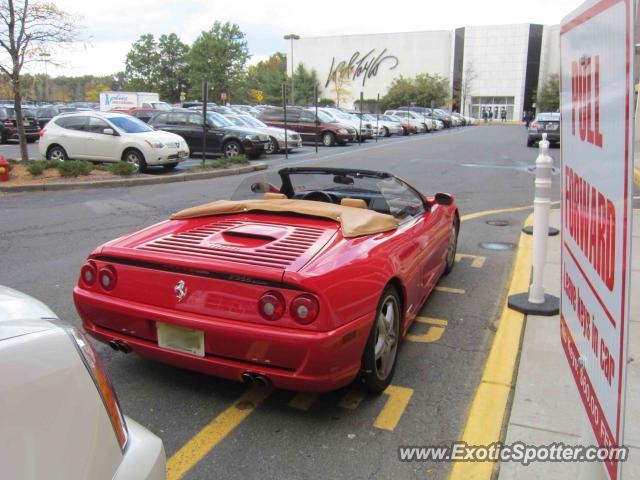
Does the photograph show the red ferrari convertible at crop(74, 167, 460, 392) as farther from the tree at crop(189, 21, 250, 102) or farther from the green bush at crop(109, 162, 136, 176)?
the tree at crop(189, 21, 250, 102)

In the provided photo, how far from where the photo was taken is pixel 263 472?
2814 millimetres

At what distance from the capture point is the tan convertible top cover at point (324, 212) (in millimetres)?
3785

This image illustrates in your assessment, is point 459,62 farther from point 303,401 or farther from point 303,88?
point 303,401

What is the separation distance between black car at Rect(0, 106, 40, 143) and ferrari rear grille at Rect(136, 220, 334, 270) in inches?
980

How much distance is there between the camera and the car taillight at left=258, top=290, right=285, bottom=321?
3025 mm

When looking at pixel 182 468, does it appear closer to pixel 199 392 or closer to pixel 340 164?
pixel 199 392

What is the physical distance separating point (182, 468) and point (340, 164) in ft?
49.9

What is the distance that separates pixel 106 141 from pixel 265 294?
1329 centimetres

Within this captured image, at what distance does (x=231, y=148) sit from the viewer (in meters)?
18.8

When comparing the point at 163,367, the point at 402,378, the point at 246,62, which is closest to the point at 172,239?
the point at 163,367

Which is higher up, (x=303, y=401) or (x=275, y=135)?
(x=275, y=135)

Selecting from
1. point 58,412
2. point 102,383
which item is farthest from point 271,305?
point 58,412

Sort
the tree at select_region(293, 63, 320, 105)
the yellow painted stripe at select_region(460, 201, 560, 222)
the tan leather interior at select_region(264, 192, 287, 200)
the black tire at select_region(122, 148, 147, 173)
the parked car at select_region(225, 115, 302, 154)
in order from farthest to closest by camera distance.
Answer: the tree at select_region(293, 63, 320, 105), the parked car at select_region(225, 115, 302, 154), the black tire at select_region(122, 148, 147, 173), the yellow painted stripe at select_region(460, 201, 560, 222), the tan leather interior at select_region(264, 192, 287, 200)

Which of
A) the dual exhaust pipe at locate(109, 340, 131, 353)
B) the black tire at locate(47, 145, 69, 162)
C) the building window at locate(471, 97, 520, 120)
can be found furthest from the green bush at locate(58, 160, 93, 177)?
the building window at locate(471, 97, 520, 120)
